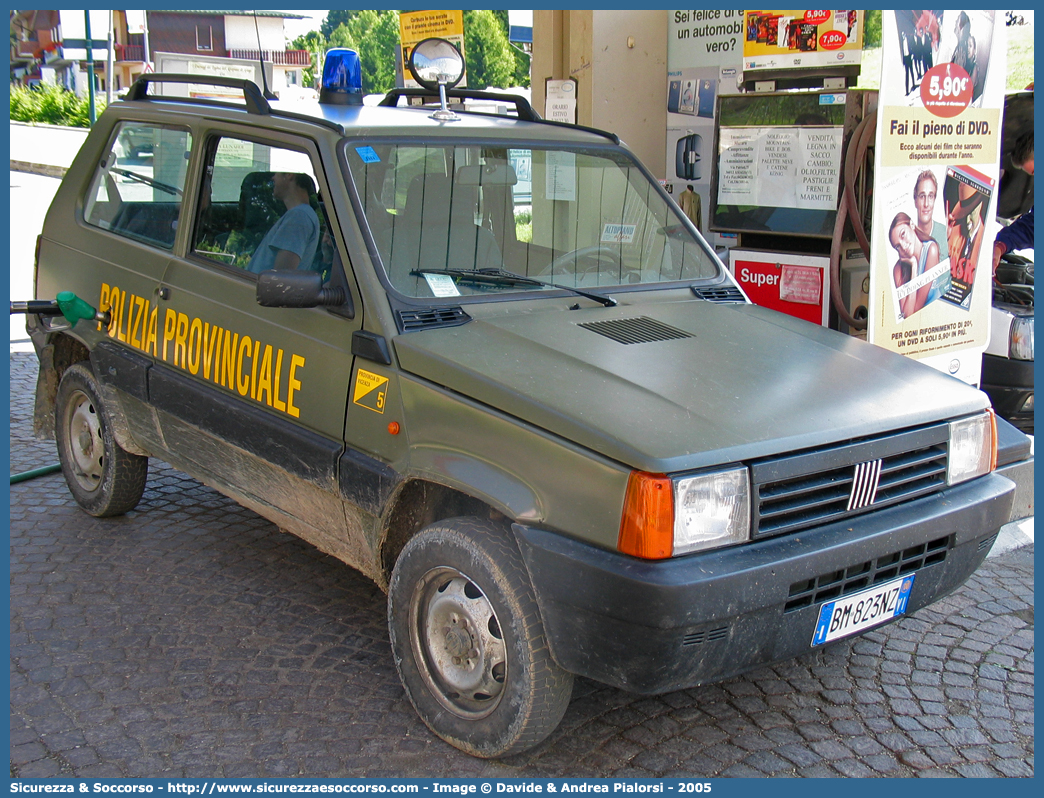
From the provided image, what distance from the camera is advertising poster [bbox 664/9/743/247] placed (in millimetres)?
7023

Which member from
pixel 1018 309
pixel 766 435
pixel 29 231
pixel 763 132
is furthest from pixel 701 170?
pixel 29 231

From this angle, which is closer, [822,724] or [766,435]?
[766,435]

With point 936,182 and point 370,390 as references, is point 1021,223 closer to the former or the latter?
point 936,182

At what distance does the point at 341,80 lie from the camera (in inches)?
177

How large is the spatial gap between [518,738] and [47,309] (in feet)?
10.5

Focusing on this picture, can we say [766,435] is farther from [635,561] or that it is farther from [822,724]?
[822,724]

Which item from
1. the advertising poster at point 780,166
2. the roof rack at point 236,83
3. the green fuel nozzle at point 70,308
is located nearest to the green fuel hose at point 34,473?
the green fuel nozzle at point 70,308

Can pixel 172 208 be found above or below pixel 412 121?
below

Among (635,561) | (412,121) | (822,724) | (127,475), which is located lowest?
(822,724)

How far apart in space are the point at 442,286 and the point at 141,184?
1.94 meters

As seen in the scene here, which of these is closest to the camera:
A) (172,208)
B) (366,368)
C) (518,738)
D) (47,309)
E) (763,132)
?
(518,738)

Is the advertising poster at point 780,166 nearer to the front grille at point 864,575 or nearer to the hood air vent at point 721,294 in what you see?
the hood air vent at point 721,294

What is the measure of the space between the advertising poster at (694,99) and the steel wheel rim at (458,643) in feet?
15.2

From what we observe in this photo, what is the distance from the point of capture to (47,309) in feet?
15.4
